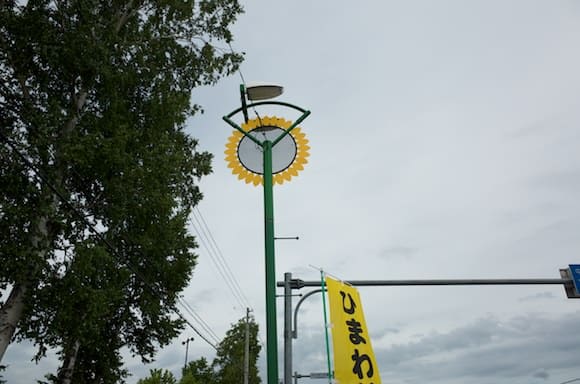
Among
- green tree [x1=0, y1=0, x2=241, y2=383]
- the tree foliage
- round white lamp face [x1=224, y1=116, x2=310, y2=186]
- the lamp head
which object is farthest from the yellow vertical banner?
the tree foliage

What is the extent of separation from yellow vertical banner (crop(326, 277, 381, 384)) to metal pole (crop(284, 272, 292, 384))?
5.85ft

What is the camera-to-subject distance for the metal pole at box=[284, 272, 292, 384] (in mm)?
6181

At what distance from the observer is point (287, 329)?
22.2ft

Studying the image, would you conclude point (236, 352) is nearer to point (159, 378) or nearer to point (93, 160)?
point (159, 378)

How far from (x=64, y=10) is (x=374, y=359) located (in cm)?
1041

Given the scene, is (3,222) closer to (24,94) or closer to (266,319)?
(24,94)

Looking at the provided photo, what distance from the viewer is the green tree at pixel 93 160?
8.68m

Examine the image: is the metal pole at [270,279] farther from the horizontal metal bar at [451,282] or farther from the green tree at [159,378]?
the green tree at [159,378]

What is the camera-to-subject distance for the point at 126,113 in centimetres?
1087

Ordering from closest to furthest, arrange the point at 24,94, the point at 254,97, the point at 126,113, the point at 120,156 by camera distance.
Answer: the point at 254,97 → the point at 120,156 → the point at 24,94 → the point at 126,113

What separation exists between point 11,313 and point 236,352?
27.0m

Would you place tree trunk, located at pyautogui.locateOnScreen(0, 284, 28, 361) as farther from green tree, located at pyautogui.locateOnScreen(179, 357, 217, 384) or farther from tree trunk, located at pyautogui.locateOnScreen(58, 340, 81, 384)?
green tree, located at pyautogui.locateOnScreen(179, 357, 217, 384)

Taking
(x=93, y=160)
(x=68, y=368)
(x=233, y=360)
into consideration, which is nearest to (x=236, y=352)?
(x=233, y=360)

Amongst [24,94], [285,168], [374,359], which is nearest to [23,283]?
[24,94]
